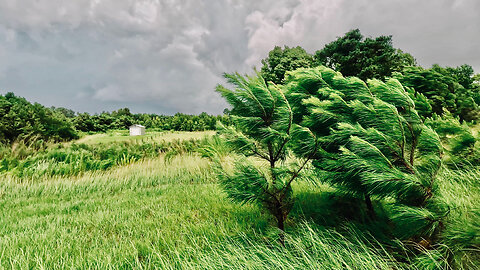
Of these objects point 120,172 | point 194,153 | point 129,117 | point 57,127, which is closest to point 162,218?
point 120,172

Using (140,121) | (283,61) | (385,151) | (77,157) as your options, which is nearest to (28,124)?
(77,157)

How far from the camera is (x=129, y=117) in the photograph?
25.0m

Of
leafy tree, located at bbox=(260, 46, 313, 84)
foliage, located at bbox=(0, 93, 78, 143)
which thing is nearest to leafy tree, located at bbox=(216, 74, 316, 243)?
foliage, located at bbox=(0, 93, 78, 143)

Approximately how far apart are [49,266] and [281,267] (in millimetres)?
1891

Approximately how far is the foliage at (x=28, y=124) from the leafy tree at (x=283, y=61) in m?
18.5

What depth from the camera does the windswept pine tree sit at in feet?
5.30

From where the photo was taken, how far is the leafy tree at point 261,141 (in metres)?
1.98

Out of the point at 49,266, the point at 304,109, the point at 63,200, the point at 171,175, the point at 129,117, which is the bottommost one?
the point at 49,266

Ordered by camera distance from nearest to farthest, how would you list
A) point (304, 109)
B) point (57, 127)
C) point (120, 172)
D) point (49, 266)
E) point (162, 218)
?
point (49, 266) < point (304, 109) < point (162, 218) < point (120, 172) < point (57, 127)

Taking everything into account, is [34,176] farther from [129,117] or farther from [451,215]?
[129,117]

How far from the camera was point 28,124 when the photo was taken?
9.23m

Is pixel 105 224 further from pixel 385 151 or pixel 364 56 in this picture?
pixel 364 56

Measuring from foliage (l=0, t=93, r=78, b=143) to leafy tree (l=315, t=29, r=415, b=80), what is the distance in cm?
1954

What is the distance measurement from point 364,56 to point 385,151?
65.0 feet
